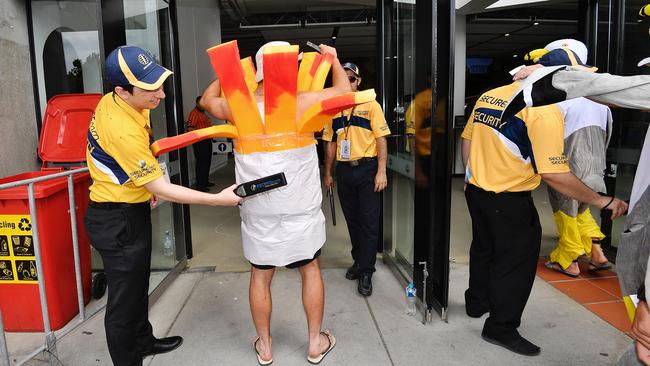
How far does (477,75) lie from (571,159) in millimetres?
14327

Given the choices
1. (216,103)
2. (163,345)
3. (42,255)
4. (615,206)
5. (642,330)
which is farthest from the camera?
(42,255)

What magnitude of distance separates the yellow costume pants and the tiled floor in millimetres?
162

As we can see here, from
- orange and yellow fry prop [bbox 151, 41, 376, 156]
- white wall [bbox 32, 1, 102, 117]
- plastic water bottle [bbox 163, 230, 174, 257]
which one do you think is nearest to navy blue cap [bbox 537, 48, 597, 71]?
orange and yellow fry prop [bbox 151, 41, 376, 156]

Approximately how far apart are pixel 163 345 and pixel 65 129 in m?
1.91

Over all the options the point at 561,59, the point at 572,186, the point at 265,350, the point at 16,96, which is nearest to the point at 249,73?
the point at 265,350

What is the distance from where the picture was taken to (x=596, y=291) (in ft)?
11.0

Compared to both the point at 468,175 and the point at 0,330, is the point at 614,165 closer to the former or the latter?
the point at 468,175

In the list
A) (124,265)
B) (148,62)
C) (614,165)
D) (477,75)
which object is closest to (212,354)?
(124,265)

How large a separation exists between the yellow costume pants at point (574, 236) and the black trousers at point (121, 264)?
3.26 metres

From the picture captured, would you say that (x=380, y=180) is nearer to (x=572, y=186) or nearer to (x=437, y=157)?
(x=437, y=157)

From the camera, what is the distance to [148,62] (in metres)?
2.13

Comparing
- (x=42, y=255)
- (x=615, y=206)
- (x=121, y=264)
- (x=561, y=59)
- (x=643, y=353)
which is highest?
(x=561, y=59)

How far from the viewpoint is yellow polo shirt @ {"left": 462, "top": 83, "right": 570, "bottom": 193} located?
7.29ft

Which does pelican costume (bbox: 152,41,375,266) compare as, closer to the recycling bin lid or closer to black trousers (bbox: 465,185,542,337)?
black trousers (bbox: 465,185,542,337)
